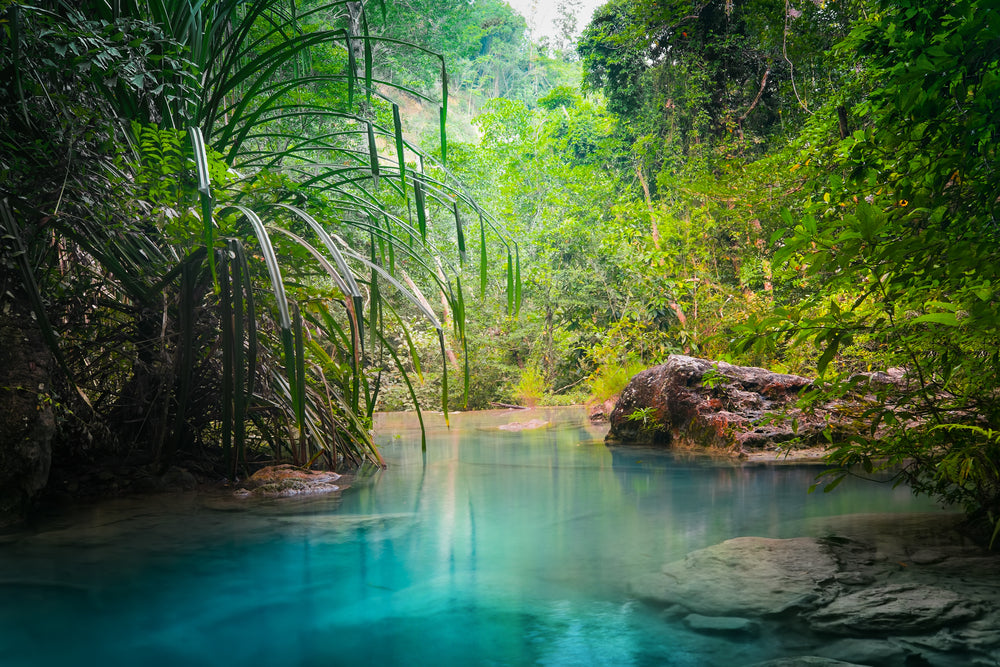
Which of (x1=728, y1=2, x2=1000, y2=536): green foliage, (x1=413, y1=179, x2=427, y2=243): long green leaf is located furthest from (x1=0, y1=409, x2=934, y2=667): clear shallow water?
(x1=413, y1=179, x2=427, y2=243): long green leaf

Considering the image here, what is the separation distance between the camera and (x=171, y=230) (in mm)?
2656

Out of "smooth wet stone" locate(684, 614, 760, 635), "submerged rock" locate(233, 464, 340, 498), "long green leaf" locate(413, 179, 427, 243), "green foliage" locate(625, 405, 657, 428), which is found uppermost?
"long green leaf" locate(413, 179, 427, 243)

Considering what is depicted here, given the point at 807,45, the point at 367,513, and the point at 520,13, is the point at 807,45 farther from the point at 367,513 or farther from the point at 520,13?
the point at 520,13

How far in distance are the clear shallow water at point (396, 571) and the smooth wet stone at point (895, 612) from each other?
6.4 inches

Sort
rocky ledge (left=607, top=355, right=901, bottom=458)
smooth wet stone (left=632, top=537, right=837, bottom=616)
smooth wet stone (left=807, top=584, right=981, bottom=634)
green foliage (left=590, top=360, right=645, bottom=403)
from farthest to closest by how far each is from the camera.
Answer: green foliage (left=590, top=360, right=645, bottom=403) → rocky ledge (left=607, top=355, right=901, bottom=458) → smooth wet stone (left=632, top=537, right=837, bottom=616) → smooth wet stone (left=807, top=584, right=981, bottom=634)

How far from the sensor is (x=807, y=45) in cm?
557

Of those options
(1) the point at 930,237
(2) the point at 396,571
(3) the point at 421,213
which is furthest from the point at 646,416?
(1) the point at 930,237

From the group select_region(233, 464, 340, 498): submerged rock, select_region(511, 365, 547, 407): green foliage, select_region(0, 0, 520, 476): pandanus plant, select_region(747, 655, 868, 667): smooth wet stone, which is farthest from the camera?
select_region(511, 365, 547, 407): green foliage

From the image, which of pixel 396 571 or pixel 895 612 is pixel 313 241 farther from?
pixel 895 612

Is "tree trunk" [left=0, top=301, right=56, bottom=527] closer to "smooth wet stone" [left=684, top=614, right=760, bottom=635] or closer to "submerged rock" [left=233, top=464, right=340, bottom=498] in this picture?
"submerged rock" [left=233, top=464, right=340, bottom=498]

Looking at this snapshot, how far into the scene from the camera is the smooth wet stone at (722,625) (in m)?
1.42

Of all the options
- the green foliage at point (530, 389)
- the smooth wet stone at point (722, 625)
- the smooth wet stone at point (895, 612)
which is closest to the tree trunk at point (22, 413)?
the smooth wet stone at point (722, 625)

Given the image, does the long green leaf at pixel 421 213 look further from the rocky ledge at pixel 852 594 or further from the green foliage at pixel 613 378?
the green foliage at pixel 613 378

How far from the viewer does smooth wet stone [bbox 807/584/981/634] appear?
1.37 metres
